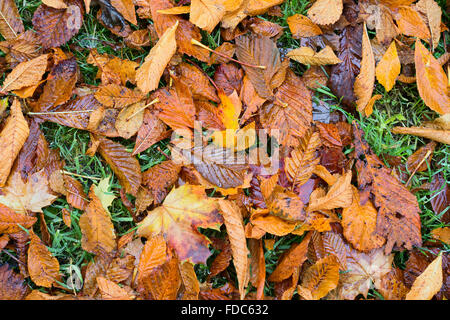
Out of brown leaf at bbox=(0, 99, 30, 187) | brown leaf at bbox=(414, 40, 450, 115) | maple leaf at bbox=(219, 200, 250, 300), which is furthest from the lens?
brown leaf at bbox=(414, 40, 450, 115)

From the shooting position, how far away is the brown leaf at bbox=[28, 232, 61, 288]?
1761mm

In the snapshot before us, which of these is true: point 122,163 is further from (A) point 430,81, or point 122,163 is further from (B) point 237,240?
(A) point 430,81

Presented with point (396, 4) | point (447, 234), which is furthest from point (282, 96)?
point (447, 234)

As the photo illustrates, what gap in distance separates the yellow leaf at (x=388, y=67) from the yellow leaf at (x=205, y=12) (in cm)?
87

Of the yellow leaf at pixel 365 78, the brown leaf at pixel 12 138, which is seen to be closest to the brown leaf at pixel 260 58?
the yellow leaf at pixel 365 78

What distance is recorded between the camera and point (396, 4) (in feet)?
6.79

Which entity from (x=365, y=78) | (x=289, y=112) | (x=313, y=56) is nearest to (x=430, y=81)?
(x=365, y=78)

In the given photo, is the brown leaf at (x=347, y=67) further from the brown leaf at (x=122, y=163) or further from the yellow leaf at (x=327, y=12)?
the brown leaf at (x=122, y=163)

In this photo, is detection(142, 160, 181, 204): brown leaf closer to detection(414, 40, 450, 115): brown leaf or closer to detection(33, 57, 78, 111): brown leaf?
detection(33, 57, 78, 111): brown leaf

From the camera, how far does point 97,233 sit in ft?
5.91

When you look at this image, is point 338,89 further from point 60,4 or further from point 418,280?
point 60,4

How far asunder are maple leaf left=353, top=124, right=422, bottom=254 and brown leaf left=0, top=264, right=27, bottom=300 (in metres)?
1.65

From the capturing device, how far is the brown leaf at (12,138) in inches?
72.1

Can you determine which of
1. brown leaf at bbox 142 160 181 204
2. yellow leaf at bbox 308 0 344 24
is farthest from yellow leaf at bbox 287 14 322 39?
brown leaf at bbox 142 160 181 204
